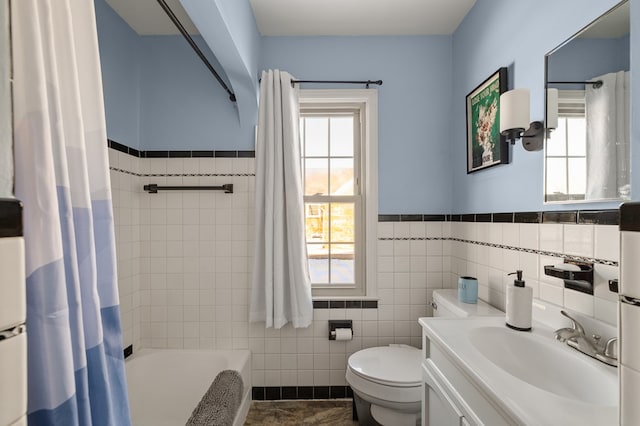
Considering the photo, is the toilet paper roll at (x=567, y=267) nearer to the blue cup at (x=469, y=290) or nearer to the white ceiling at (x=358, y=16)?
the blue cup at (x=469, y=290)

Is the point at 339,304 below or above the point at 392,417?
above

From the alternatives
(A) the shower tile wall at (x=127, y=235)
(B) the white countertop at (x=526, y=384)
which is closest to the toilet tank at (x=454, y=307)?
(B) the white countertop at (x=526, y=384)

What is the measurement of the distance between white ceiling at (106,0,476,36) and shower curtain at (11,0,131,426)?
1.60 m

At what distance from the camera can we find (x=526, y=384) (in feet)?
2.78

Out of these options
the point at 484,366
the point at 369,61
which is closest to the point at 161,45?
the point at 369,61

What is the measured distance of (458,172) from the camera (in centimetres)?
217

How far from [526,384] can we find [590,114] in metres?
0.93

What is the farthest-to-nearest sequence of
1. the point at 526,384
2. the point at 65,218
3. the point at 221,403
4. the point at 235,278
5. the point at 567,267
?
the point at 235,278 < the point at 221,403 < the point at 567,267 < the point at 526,384 < the point at 65,218

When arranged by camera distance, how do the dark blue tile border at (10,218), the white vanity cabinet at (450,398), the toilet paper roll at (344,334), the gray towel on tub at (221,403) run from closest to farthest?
the dark blue tile border at (10,218) → the white vanity cabinet at (450,398) → the gray towel on tub at (221,403) → the toilet paper roll at (344,334)

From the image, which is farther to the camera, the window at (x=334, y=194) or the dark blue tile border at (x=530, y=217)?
the window at (x=334, y=194)

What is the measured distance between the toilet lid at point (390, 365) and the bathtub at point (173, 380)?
772mm

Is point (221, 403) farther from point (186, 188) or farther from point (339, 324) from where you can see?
point (186, 188)

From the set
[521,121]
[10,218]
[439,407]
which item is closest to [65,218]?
[10,218]

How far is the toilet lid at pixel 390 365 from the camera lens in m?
1.66
